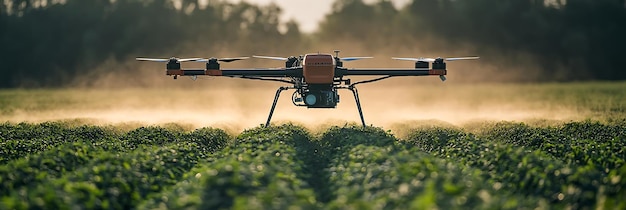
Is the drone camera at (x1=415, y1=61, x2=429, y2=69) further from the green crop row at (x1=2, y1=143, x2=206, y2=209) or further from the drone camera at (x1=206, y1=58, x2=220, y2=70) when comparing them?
the green crop row at (x1=2, y1=143, x2=206, y2=209)

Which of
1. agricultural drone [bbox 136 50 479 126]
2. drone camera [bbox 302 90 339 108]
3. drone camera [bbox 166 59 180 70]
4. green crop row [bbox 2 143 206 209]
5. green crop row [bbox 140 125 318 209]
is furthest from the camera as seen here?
drone camera [bbox 166 59 180 70]

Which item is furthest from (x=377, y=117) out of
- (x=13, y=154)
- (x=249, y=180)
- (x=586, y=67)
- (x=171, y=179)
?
(x=586, y=67)

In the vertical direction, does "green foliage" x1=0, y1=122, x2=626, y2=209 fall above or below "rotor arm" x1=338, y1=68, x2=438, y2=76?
below

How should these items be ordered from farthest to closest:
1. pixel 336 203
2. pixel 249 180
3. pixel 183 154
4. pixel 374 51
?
pixel 374 51, pixel 183 154, pixel 249 180, pixel 336 203

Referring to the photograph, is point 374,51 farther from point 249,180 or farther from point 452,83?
point 249,180

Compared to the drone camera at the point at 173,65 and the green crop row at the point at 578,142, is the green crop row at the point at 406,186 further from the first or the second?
the drone camera at the point at 173,65

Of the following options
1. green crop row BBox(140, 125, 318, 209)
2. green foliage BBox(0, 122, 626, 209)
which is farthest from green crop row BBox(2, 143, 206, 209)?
green crop row BBox(140, 125, 318, 209)

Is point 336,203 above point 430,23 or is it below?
below

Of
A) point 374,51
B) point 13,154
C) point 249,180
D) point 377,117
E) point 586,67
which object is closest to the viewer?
point 249,180

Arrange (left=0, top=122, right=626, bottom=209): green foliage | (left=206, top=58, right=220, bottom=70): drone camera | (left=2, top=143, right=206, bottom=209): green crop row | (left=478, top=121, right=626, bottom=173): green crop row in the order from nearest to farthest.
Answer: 1. (left=0, top=122, right=626, bottom=209): green foliage
2. (left=2, top=143, right=206, bottom=209): green crop row
3. (left=478, top=121, right=626, bottom=173): green crop row
4. (left=206, top=58, right=220, bottom=70): drone camera
